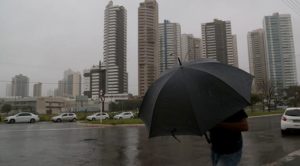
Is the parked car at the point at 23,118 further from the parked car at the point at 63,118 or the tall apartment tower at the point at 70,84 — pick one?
the tall apartment tower at the point at 70,84

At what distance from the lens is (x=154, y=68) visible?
45.2 metres

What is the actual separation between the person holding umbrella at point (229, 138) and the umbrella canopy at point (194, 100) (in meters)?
0.20

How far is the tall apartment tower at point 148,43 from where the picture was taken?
1722 inches

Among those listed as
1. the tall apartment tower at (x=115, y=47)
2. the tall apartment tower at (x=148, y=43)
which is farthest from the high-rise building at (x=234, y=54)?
the tall apartment tower at (x=115, y=47)

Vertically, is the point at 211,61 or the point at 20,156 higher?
the point at 211,61

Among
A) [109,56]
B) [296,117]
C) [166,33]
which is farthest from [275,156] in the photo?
[109,56]

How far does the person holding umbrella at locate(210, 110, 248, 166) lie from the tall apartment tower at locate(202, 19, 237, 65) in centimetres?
3299

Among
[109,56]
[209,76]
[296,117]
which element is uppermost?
[109,56]

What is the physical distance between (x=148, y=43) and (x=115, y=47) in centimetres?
1172

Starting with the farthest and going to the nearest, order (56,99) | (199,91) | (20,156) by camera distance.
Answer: (56,99) < (20,156) < (199,91)

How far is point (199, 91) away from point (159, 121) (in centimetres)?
60

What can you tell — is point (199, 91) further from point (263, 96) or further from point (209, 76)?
point (263, 96)

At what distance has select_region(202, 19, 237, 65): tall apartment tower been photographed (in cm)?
3738

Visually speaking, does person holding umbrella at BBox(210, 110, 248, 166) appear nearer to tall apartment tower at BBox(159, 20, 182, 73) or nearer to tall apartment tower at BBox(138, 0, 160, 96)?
tall apartment tower at BBox(159, 20, 182, 73)
